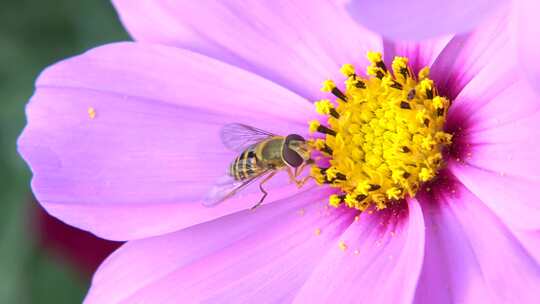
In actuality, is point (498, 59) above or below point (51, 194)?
above

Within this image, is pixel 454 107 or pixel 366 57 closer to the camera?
pixel 454 107

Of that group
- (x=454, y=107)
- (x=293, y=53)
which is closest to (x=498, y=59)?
(x=454, y=107)

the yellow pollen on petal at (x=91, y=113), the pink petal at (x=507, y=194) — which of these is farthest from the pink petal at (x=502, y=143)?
the yellow pollen on petal at (x=91, y=113)

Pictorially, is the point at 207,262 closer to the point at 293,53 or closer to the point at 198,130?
the point at 198,130

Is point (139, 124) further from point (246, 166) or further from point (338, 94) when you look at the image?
point (338, 94)

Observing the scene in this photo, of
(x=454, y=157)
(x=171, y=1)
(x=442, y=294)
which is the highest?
(x=171, y=1)

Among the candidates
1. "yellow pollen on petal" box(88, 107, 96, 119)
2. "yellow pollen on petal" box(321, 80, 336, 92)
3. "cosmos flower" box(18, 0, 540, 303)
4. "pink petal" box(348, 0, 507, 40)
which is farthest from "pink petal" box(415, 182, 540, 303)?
"yellow pollen on petal" box(88, 107, 96, 119)

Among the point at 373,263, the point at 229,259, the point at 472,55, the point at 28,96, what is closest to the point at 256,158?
the point at 229,259
